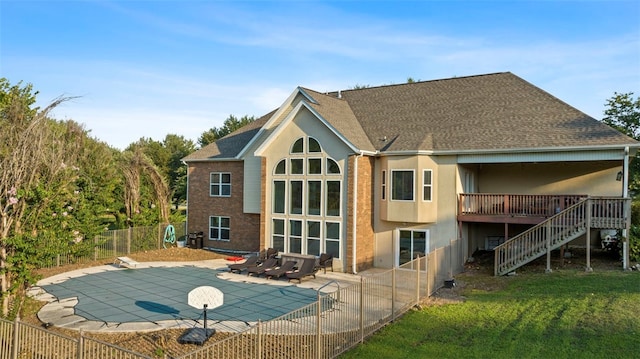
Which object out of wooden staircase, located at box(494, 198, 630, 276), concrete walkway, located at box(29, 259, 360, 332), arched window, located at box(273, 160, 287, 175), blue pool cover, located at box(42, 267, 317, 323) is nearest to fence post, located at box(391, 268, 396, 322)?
concrete walkway, located at box(29, 259, 360, 332)

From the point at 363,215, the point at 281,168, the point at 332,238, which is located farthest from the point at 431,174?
the point at 281,168

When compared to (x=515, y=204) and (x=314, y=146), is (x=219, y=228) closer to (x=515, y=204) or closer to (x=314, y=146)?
(x=314, y=146)

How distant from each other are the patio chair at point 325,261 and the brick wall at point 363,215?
2.48 ft

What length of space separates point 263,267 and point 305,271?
77.4 inches

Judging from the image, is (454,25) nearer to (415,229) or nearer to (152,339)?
(415,229)

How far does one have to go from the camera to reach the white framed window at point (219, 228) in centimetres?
2411

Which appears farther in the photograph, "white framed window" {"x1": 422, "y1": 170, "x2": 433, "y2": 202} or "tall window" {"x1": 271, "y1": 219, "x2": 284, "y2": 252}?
"tall window" {"x1": 271, "y1": 219, "x2": 284, "y2": 252}

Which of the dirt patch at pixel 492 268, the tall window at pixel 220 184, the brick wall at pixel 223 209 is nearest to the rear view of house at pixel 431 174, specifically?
the dirt patch at pixel 492 268

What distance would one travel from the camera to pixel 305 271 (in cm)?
1666

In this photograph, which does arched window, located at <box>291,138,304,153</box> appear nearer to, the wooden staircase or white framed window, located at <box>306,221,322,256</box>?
white framed window, located at <box>306,221,322,256</box>

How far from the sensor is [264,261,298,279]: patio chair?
16719mm

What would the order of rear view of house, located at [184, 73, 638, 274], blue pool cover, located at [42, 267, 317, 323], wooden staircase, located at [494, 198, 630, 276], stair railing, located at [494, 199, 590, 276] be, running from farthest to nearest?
rear view of house, located at [184, 73, 638, 274] → stair railing, located at [494, 199, 590, 276] → wooden staircase, located at [494, 198, 630, 276] → blue pool cover, located at [42, 267, 317, 323]

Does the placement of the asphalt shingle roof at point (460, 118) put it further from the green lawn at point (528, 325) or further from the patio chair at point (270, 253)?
the patio chair at point (270, 253)

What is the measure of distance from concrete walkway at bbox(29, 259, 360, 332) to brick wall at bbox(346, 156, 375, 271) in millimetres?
1354
